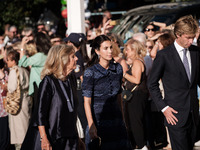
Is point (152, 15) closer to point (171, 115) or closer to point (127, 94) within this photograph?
point (127, 94)

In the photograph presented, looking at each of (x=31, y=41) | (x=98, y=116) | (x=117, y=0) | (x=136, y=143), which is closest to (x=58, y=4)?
(x=117, y=0)

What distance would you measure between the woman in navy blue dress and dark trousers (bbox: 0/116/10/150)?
8.81 ft

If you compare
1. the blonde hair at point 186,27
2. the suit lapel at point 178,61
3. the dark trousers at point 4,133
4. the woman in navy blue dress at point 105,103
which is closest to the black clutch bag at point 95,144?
the woman in navy blue dress at point 105,103

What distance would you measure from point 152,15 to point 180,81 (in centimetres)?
702

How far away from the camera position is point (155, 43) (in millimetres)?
7836

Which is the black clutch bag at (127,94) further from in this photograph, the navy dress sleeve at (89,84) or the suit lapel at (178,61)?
the suit lapel at (178,61)

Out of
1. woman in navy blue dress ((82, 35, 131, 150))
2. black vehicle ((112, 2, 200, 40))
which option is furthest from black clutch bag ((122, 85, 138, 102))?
black vehicle ((112, 2, 200, 40))

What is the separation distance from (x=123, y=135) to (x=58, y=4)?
71.2 feet

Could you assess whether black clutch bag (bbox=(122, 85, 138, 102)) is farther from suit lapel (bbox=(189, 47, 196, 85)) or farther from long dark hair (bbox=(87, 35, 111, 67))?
suit lapel (bbox=(189, 47, 196, 85))

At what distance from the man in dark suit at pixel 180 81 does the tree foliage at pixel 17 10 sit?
1862 cm

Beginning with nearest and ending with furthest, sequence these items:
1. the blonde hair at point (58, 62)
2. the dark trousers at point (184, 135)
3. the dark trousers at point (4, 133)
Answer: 1. the blonde hair at point (58, 62)
2. the dark trousers at point (184, 135)
3. the dark trousers at point (4, 133)

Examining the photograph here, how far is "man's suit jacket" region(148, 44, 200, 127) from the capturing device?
4504mm

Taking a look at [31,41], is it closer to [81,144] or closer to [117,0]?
[81,144]

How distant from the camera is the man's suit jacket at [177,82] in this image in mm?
4504
